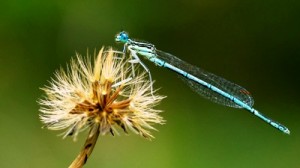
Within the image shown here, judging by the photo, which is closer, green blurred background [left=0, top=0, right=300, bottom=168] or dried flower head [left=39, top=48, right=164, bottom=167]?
dried flower head [left=39, top=48, right=164, bottom=167]

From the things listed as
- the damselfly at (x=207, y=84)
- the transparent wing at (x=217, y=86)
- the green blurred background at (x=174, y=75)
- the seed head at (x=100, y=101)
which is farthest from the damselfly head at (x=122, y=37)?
the green blurred background at (x=174, y=75)

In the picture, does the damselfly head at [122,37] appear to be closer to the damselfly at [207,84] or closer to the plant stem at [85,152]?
the damselfly at [207,84]

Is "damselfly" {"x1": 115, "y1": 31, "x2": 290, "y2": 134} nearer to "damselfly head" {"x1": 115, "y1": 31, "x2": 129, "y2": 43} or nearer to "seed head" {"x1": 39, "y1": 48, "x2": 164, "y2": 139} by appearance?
"damselfly head" {"x1": 115, "y1": 31, "x2": 129, "y2": 43}

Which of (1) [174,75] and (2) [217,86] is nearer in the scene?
(2) [217,86]

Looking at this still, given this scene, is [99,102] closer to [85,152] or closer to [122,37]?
[85,152]

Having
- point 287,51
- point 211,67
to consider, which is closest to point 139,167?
point 211,67

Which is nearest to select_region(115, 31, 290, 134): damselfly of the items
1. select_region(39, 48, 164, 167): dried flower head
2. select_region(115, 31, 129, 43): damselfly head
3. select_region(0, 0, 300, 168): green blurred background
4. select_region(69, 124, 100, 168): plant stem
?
select_region(115, 31, 129, 43): damselfly head

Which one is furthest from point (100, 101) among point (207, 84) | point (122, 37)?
point (207, 84)
